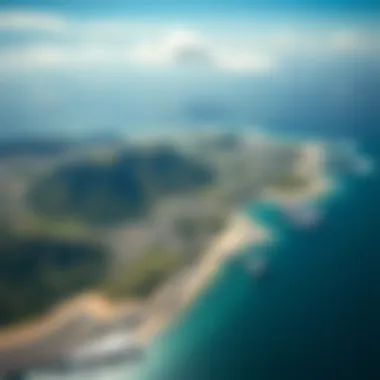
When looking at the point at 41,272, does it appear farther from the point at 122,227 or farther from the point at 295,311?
the point at 295,311

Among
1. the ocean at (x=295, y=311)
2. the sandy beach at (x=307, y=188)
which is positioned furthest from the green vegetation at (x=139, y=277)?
the sandy beach at (x=307, y=188)

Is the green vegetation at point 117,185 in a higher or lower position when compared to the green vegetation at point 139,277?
higher

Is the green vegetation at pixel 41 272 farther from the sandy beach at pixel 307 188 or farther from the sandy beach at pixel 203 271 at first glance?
the sandy beach at pixel 307 188

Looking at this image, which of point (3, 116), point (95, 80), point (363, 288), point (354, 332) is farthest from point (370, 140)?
point (3, 116)

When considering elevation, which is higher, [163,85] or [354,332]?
[163,85]

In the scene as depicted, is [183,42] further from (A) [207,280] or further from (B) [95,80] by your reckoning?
(A) [207,280]

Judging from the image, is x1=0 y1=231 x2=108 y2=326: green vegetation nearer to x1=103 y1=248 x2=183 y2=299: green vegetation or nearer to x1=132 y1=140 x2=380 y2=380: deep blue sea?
x1=103 y1=248 x2=183 y2=299: green vegetation

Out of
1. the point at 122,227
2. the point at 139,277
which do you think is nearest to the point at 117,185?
the point at 122,227
